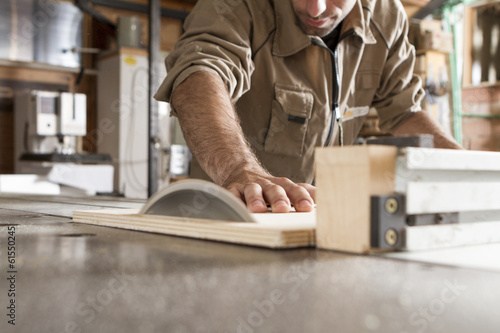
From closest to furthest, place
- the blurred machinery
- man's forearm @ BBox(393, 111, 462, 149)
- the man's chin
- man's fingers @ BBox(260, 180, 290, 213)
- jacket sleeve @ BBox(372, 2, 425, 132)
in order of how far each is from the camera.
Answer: man's fingers @ BBox(260, 180, 290, 213) < the man's chin < man's forearm @ BBox(393, 111, 462, 149) < jacket sleeve @ BBox(372, 2, 425, 132) < the blurred machinery

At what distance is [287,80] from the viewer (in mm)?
1802

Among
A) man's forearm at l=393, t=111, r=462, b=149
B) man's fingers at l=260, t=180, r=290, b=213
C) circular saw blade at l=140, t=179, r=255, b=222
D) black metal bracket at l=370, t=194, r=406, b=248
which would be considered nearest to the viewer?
black metal bracket at l=370, t=194, r=406, b=248

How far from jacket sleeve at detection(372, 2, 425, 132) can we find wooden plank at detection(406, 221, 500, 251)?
1484 mm

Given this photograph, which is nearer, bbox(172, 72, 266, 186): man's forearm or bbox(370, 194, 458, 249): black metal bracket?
bbox(370, 194, 458, 249): black metal bracket

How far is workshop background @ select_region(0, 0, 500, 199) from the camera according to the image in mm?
3754

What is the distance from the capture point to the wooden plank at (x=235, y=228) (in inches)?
22.0

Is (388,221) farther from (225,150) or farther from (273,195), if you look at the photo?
(225,150)

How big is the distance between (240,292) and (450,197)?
0.31m

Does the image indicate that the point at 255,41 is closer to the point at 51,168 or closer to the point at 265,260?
the point at 265,260

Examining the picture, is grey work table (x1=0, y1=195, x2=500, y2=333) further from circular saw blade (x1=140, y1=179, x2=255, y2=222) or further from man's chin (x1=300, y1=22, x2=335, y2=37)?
man's chin (x1=300, y1=22, x2=335, y2=37)

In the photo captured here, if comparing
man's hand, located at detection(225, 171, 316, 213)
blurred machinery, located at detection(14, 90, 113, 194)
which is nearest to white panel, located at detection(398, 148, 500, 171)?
man's hand, located at detection(225, 171, 316, 213)

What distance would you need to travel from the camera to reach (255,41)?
5.62ft

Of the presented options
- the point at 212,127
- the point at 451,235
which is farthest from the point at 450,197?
the point at 212,127

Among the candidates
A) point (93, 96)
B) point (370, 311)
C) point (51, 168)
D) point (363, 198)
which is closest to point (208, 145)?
point (363, 198)
